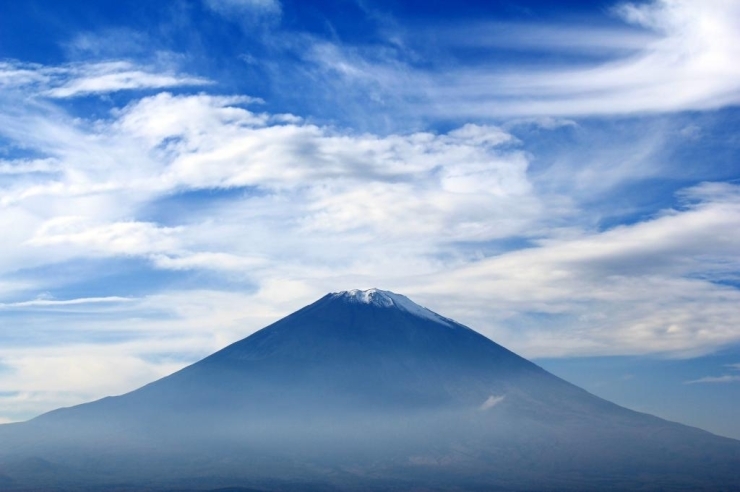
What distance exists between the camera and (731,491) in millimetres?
199875

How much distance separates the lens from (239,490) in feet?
656

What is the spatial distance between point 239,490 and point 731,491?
109447 mm
